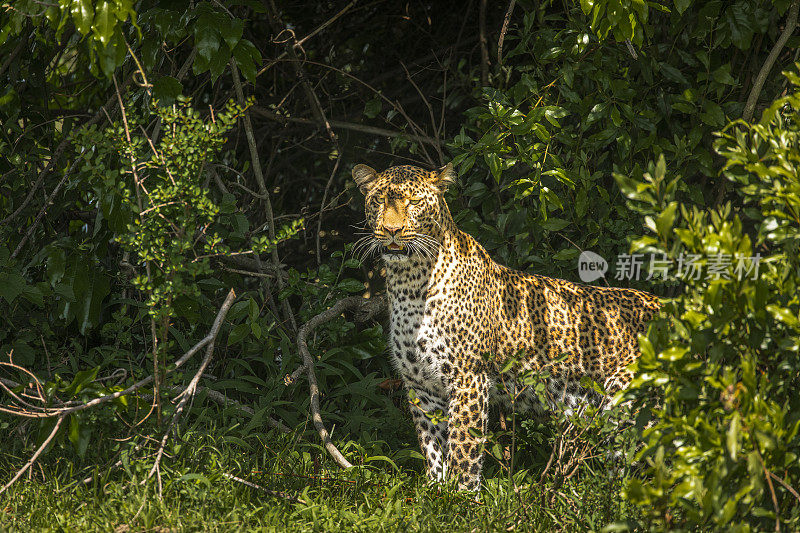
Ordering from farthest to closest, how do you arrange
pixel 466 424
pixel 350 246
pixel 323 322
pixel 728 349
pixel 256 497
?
pixel 323 322 → pixel 350 246 → pixel 466 424 → pixel 256 497 → pixel 728 349

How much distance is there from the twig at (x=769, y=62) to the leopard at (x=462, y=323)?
134cm

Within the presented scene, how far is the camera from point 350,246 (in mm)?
5594

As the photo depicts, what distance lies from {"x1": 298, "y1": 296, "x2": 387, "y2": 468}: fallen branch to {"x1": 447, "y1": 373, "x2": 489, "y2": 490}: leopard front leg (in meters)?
0.61

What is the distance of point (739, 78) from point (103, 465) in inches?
180

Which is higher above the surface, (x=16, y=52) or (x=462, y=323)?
(x=16, y=52)

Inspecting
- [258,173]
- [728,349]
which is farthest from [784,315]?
[258,173]

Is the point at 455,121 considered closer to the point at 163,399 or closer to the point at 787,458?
the point at 163,399

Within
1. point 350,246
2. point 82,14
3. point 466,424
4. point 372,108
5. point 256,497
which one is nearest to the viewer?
point 82,14

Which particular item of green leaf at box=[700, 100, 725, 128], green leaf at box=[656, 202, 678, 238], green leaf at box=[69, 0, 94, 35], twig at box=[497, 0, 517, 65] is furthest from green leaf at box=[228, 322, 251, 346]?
green leaf at box=[700, 100, 725, 128]

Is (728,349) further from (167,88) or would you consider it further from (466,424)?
(167,88)

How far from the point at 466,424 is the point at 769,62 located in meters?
2.89

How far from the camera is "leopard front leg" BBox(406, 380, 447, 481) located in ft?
16.6

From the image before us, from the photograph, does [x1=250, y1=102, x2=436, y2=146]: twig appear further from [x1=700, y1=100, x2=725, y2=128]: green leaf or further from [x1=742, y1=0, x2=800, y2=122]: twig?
[x1=742, y1=0, x2=800, y2=122]: twig

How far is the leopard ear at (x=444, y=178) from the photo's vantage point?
503 cm
